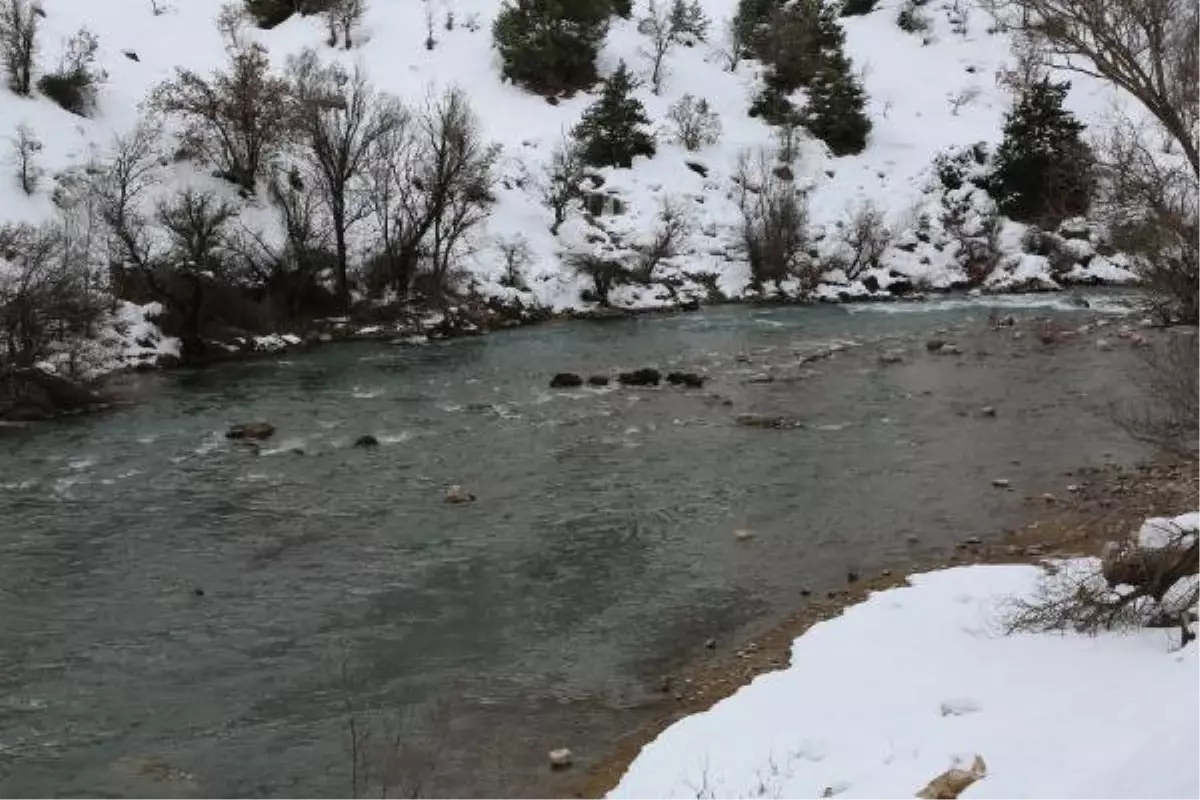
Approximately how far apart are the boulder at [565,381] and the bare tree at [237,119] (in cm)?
1932

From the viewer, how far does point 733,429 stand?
822 inches

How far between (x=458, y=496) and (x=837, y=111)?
42.9 metres

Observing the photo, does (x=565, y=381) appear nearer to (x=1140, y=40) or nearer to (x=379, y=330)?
(x=379, y=330)

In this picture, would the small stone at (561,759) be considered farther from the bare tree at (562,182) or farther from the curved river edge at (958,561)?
the bare tree at (562,182)

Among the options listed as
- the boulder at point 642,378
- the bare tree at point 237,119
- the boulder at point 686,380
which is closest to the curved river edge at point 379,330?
the bare tree at point 237,119

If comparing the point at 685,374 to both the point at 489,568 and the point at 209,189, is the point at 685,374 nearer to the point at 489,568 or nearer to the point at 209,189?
the point at 489,568

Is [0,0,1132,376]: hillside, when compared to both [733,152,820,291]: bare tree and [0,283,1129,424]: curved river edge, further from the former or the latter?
[0,283,1129,424]: curved river edge

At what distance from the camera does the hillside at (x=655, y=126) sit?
39.0 meters

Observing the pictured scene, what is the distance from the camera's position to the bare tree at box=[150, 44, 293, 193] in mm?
38344

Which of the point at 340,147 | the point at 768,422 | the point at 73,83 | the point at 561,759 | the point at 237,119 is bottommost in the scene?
the point at 561,759

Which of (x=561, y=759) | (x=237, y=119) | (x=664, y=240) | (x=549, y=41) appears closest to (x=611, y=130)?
(x=549, y=41)

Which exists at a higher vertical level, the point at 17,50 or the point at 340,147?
the point at 17,50

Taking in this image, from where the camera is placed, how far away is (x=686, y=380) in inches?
1013

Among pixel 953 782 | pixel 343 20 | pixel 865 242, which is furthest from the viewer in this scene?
pixel 343 20
